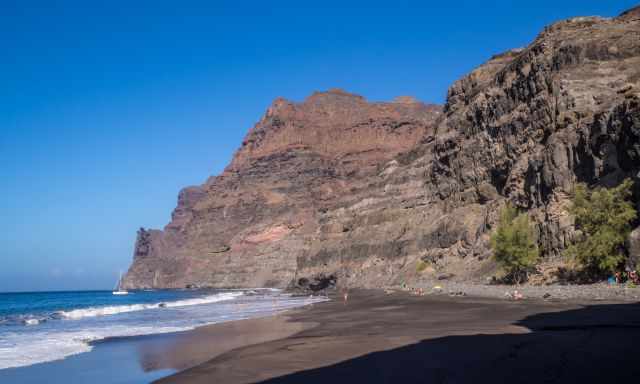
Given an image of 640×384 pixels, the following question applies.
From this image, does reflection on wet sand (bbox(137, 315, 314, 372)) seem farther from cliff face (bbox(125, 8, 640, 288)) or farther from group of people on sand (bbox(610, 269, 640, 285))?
cliff face (bbox(125, 8, 640, 288))

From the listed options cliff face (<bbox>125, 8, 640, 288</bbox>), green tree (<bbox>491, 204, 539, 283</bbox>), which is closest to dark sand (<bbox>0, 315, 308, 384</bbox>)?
green tree (<bbox>491, 204, 539, 283</bbox>)

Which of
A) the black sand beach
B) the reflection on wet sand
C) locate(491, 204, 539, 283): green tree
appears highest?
locate(491, 204, 539, 283): green tree

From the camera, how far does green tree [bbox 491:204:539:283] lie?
3691cm

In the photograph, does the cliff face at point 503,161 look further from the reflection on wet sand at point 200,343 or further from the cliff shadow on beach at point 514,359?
the reflection on wet sand at point 200,343

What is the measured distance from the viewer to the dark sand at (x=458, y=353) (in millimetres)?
8898

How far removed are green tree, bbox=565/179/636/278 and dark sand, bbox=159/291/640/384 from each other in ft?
35.0

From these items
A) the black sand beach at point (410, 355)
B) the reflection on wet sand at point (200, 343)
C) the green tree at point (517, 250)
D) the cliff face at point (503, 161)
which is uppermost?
the cliff face at point (503, 161)

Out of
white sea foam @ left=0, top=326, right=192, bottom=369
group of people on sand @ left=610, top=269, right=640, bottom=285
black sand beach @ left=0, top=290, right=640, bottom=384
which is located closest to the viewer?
black sand beach @ left=0, top=290, right=640, bottom=384

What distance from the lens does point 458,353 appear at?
37.2ft

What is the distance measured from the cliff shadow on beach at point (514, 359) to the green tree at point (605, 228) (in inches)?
625

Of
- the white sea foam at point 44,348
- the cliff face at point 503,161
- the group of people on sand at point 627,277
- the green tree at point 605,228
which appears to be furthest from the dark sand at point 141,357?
the cliff face at point 503,161

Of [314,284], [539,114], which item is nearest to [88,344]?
[539,114]

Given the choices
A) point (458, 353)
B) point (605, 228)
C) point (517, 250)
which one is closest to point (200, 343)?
point (458, 353)

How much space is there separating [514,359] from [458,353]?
1.69 meters
